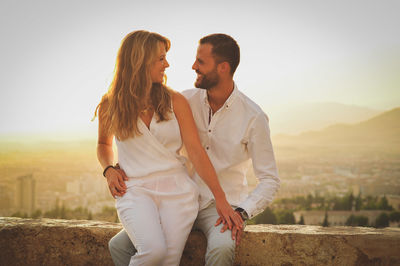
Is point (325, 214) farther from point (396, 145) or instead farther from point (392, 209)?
point (396, 145)

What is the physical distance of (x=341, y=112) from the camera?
1670 inches

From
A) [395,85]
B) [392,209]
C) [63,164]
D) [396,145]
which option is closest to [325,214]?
[392,209]

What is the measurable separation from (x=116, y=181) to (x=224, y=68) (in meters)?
1.09

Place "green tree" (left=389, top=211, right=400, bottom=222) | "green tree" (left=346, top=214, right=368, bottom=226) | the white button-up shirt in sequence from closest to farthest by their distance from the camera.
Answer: the white button-up shirt < "green tree" (left=346, top=214, right=368, bottom=226) < "green tree" (left=389, top=211, right=400, bottom=222)

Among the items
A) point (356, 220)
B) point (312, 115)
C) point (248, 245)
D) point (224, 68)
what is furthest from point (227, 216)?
point (312, 115)

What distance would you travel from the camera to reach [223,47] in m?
2.73

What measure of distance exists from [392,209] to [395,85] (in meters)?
25.7

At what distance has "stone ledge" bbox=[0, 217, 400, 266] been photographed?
234cm

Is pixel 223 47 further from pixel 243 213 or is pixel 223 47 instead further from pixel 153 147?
pixel 243 213

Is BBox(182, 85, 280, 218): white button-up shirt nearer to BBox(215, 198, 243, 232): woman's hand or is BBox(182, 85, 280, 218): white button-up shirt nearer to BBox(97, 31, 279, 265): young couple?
BBox(97, 31, 279, 265): young couple

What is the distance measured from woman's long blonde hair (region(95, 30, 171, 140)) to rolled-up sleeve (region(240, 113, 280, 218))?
581mm

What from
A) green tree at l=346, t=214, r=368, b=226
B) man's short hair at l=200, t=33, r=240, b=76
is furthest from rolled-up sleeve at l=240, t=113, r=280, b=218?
green tree at l=346, t=214, r=368, b=226

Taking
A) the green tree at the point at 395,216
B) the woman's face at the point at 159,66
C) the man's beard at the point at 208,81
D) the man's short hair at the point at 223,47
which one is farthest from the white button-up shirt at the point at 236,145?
the green tree at the point at 395,216

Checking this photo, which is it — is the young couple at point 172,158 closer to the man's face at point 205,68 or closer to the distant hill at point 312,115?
the man's face at point 205,68
